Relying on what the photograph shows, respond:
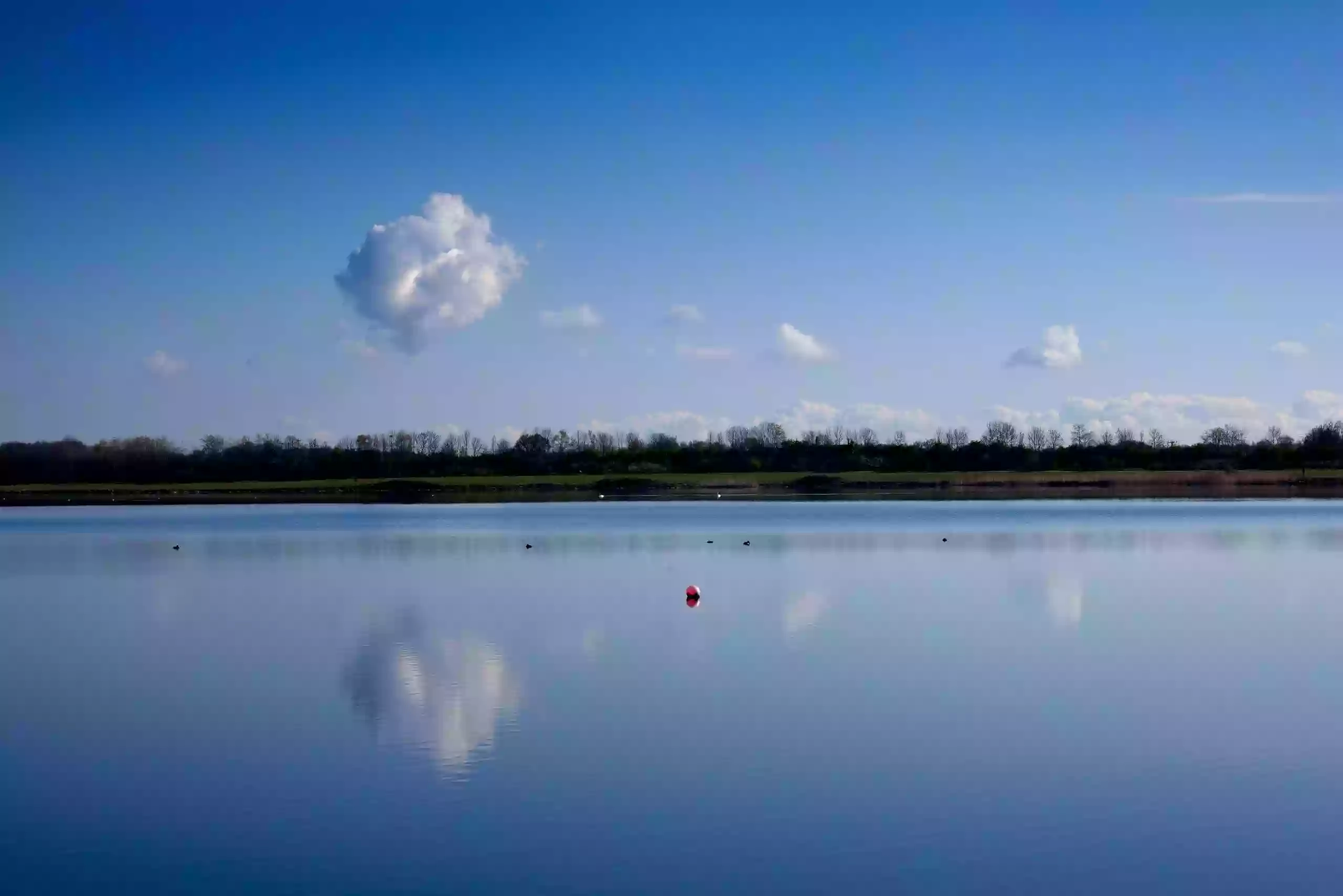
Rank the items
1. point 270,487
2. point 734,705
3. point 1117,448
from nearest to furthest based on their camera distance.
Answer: point 734,705, point 270,487, point 1117,448

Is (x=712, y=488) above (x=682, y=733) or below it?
above

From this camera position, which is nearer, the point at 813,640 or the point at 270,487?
the point at 813,640

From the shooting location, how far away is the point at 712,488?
8719cm

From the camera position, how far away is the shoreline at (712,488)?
241ft

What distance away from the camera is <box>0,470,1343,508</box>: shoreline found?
73500 millimetres

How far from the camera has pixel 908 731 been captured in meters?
10.8

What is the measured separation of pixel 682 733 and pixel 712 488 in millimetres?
76407

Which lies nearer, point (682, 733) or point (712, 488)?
point (682, 733)

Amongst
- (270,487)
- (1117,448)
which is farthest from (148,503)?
(1117,448)

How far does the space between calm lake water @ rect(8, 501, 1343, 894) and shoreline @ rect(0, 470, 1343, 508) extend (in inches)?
1890

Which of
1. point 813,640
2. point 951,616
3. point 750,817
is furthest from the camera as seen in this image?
point 951,616

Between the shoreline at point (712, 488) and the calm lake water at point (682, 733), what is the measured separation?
158 ft

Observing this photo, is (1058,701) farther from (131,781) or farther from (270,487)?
(270,487)

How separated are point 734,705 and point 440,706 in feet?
8.85
